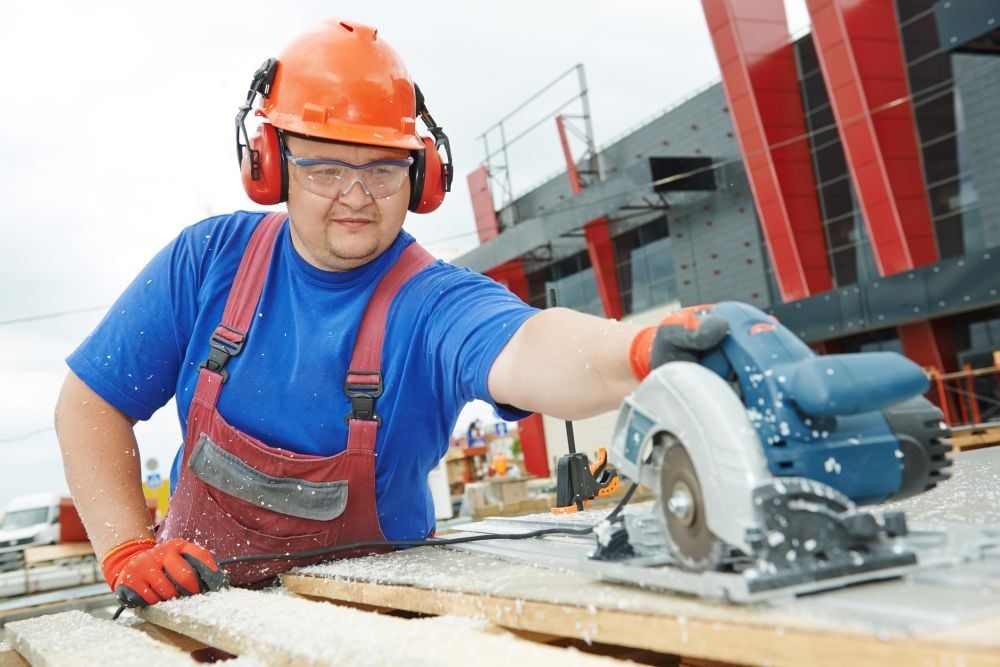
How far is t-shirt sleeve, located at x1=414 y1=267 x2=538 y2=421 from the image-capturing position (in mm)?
1771

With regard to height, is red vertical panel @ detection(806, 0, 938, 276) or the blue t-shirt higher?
red vertical panel @ detection(806, 0, 938, 276)

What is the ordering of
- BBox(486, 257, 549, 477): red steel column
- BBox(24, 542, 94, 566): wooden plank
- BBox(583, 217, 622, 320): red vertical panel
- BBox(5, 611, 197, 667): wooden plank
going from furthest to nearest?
BBox(486, 257, 549, 477): red steel column, BBox(583, 217, 622, 320): red vertical panel, BBox(24, 542, 94, 566): wooden plank, BBox(5, 611, 197, 667): wooden plank

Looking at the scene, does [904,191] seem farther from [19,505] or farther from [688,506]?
[19,505]

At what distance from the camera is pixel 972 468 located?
2.45 m

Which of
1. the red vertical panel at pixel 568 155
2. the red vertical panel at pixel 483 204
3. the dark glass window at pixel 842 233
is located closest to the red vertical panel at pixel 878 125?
the dark glass window at pixel 842 233

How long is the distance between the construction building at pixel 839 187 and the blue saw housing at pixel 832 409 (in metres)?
8.39

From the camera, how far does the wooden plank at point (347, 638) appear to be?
0.97m

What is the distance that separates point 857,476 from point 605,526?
371 millimetres

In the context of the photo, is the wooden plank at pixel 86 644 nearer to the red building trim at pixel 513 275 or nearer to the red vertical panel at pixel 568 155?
the red vertical panel at pixel 568 155

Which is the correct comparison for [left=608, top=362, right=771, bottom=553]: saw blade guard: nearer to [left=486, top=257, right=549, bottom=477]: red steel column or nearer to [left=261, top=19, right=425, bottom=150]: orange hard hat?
[left=261, top=19, right=425, bottom=150]: orange hard hat

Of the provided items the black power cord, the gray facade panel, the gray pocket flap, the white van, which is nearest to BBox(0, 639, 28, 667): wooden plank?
the black power cord

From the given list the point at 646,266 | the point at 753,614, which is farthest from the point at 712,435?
the point at 646,266

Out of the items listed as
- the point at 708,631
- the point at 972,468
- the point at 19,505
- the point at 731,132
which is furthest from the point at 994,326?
the point at 19,505

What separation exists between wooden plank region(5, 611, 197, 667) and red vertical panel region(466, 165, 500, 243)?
1990 centimetres
